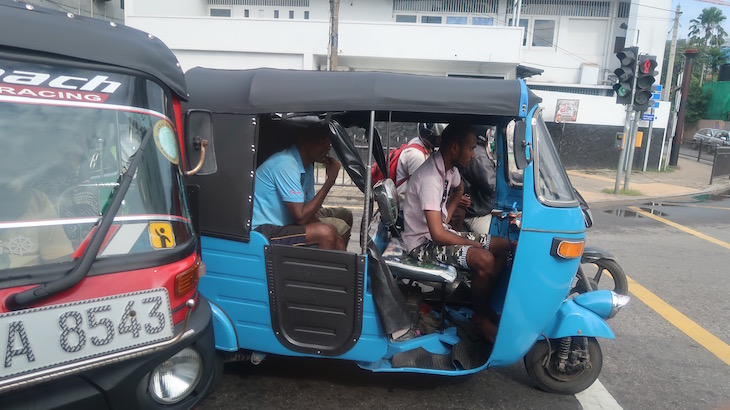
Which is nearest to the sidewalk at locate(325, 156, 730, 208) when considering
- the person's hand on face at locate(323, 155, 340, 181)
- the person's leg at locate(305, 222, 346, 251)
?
the person's hand on face at locate(323, 155, 340, 181)

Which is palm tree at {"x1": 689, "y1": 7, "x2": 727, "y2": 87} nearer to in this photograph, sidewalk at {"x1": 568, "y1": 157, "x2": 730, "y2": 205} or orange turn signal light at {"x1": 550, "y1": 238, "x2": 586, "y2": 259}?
sidewalk at {"x1": 568, "y1": 157, "x2": 730, "y2": 205}

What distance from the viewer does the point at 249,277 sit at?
10.4 feet

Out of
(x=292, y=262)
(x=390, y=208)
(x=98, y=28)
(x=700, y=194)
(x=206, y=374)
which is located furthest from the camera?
(x=700, y=194)

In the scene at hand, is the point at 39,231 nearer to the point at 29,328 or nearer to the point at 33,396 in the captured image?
the point at 29,328

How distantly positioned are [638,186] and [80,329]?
655 inches

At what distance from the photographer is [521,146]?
10.1ft

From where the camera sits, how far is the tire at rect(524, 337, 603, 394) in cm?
356

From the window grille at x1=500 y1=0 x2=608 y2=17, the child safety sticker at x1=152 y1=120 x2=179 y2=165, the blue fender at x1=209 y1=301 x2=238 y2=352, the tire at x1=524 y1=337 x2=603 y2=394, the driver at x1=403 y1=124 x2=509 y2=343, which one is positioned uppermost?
the window grille at x1=500 y1=0 x2=608 y2=17

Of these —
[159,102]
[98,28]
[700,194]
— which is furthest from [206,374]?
[700,194]

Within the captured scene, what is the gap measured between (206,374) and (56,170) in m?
1.05

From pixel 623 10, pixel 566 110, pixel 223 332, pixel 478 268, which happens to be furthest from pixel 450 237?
pixel 623 10

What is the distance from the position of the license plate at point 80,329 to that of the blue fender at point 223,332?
3.65 ft

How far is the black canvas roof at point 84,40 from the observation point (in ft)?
6.32

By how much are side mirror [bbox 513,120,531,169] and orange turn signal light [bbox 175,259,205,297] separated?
1854mm
